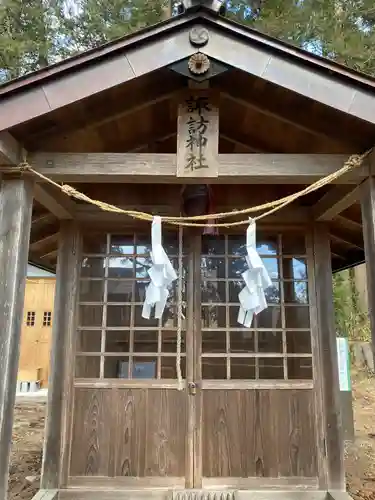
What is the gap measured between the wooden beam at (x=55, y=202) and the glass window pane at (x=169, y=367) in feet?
5.61

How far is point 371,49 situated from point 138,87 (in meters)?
5.62

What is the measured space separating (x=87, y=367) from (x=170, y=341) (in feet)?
2.83

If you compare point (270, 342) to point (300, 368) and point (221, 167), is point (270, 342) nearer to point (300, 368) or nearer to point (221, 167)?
point (300, 368)

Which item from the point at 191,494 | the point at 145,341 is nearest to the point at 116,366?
the point at 145,341

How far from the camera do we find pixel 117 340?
170 inches

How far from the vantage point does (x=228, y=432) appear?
4109 mm

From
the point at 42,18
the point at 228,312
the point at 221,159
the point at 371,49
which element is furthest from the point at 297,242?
the point at 42,18

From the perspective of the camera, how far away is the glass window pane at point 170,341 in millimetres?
4246

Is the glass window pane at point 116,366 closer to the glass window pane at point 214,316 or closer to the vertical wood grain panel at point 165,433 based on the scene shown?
the vertical wood grain panel at point 165,433

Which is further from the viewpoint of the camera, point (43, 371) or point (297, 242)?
point (43, 371)

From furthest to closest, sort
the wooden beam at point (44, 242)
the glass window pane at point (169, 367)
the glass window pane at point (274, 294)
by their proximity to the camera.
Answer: the wooden beam at point (44, 242)
the glass window pane at point (274, 294)
the glass window pane at point (169, 367)

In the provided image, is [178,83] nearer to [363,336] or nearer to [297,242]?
[297,242]

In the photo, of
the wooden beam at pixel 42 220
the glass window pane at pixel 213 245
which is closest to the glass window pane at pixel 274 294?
the glass window pane at pixel 213 245

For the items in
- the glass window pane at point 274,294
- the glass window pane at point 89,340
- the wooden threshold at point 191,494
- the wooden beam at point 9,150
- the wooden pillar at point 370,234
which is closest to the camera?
the wooden beam at point 9,150
